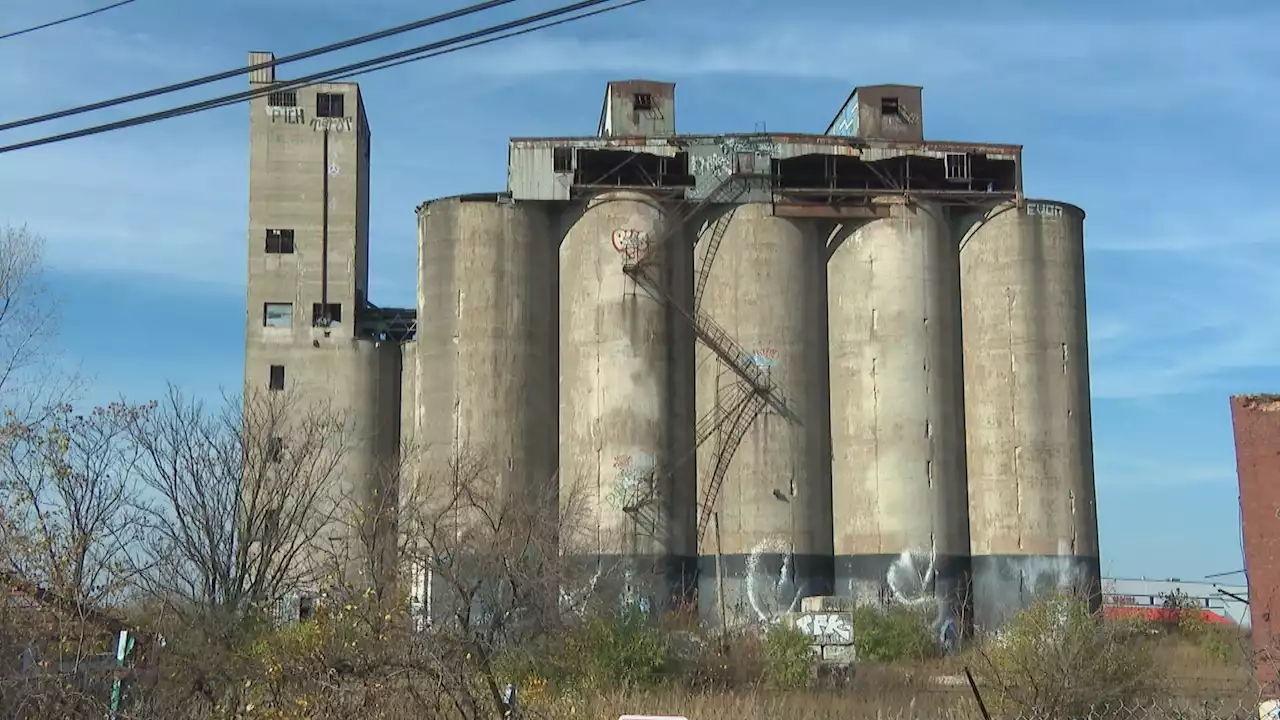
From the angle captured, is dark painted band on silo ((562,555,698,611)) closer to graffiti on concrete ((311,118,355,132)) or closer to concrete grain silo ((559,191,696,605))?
concrete grain silo ((559,191,696,605))

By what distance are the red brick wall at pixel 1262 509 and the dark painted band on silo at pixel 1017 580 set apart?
37068mm

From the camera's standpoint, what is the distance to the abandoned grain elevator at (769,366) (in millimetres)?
46719

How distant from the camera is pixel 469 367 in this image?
47562 millimetres

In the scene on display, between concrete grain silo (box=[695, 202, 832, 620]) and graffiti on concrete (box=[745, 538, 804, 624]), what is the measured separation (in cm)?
3

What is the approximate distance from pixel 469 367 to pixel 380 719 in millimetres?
36288

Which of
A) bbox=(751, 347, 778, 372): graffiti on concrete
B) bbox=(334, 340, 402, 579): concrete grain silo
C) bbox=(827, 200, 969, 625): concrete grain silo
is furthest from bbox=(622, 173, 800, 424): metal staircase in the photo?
bbox=(334, 340, 402, 579): concrete grain silo

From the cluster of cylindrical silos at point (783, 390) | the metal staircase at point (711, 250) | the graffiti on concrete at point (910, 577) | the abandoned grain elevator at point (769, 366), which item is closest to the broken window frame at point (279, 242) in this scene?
the abandoned grain elevator at point (769, 366)

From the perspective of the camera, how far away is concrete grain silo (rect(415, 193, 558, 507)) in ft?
155

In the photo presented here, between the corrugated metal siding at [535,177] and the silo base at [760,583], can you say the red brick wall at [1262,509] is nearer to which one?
the silo base at [760,583]

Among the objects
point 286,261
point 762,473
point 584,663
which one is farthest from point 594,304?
point 584,663

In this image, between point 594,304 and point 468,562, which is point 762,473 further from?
point 468,562

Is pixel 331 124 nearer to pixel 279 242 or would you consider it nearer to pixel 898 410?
pixel 279 242

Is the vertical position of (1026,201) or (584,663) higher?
(1026,201)

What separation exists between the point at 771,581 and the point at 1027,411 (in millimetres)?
10828
